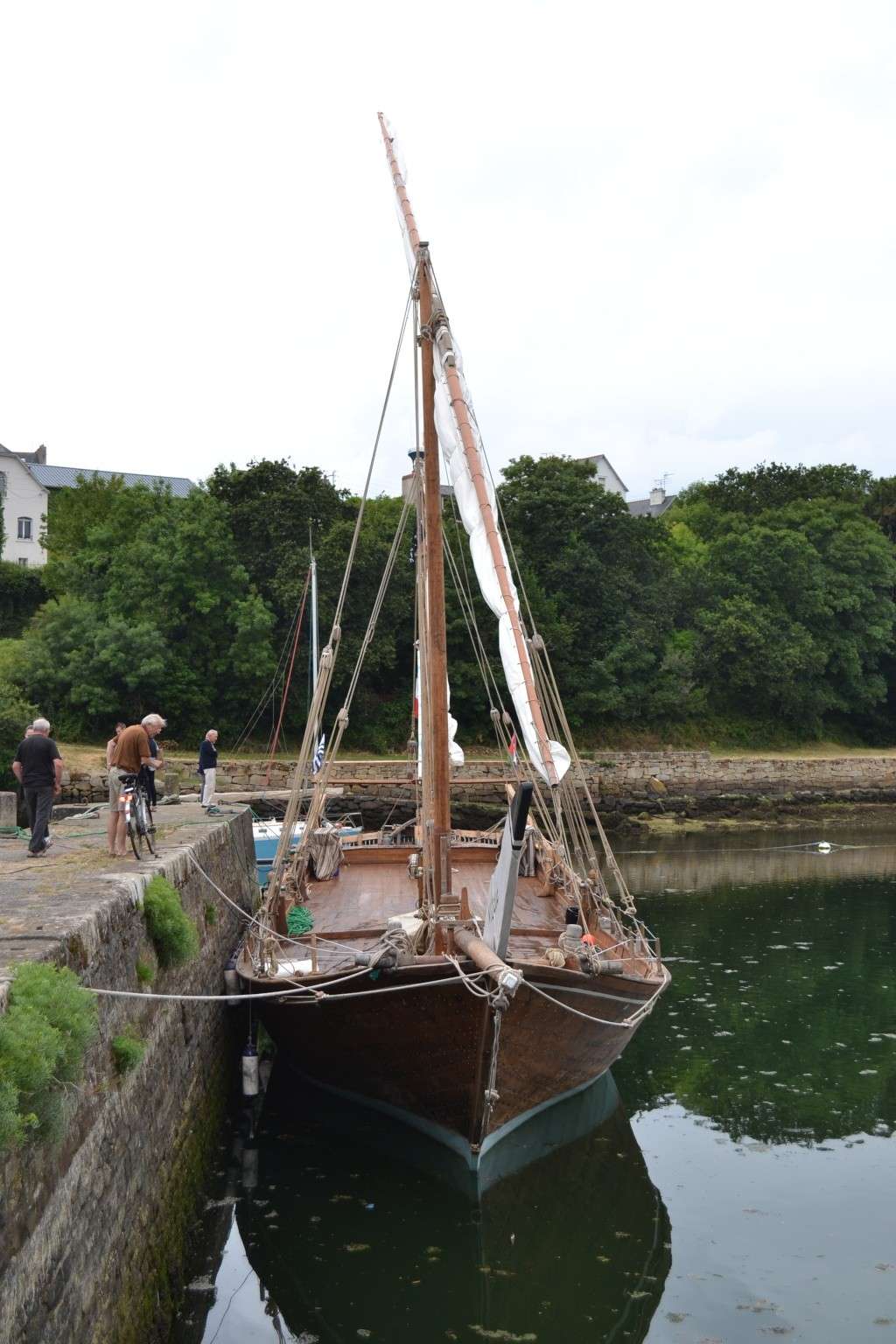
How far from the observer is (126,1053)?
750 centimetres

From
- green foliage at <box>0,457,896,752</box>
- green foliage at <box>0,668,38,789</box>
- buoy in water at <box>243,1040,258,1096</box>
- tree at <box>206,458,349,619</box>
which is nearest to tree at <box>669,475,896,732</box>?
green foliage at <box>0,457,896,752</box>

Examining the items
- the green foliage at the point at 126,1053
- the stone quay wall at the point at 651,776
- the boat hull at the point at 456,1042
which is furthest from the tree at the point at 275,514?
the green foliage at the point at 126,1053

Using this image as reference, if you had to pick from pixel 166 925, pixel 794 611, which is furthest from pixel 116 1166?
pixel 794 611

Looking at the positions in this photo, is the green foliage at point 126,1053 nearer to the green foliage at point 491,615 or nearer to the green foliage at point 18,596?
the green foliage at point 491,615

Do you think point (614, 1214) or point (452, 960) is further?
point (614, 1214)

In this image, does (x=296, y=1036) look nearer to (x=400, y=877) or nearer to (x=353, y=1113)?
(x=353, y=1113)

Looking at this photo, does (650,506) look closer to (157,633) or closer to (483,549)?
(157,633)

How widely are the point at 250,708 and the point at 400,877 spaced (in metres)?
26.7

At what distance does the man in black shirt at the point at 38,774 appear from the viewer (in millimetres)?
12086

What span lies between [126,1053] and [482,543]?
6132 mm

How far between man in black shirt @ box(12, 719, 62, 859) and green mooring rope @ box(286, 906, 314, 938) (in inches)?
111

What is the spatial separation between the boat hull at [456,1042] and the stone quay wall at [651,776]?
85.1 feet

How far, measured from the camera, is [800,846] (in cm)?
3541

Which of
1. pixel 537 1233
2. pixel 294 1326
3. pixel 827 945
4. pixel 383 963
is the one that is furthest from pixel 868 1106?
pixel 827 945
